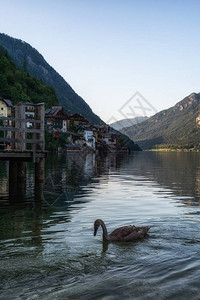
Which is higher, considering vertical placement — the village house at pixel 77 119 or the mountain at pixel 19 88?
the mountain at pixel 19 88

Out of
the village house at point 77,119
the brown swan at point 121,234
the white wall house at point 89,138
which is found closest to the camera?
the brown swan at point 121,234

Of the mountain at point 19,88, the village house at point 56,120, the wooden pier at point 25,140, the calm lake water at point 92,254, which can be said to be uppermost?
the mountain at point 19,88

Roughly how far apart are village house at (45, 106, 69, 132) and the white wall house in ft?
36.6

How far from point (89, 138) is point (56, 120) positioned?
2043 cm

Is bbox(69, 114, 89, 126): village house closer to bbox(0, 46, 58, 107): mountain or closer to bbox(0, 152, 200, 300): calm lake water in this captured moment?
bbox(0, 46, 58, 107): mountain

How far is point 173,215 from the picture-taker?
1459cm

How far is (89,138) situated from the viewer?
15175 cm

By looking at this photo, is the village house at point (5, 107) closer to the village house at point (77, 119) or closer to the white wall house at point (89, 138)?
the village house at point (77, 119)

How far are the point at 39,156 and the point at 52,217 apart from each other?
7284 millimetres

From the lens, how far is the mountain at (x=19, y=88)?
133125 millimetres

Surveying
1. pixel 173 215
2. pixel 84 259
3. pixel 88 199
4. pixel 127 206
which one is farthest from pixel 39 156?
pixel 84 259

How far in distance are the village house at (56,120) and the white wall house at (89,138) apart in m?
11.2

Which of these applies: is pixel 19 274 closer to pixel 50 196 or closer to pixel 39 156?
pixel 50 196

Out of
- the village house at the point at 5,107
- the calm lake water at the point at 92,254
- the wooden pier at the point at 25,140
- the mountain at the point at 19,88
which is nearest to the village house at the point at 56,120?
the mountain at the point at 19,88
